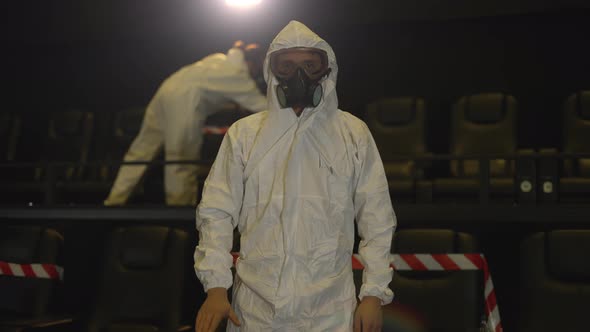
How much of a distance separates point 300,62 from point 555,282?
5.05 feet

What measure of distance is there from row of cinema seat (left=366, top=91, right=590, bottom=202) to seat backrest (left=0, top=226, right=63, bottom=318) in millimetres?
1697

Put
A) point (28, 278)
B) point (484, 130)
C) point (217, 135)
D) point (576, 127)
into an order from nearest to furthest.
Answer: point (28, 278) < point (576, 127) < point (484, 130) < point (217, 135)

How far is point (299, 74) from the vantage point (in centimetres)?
199

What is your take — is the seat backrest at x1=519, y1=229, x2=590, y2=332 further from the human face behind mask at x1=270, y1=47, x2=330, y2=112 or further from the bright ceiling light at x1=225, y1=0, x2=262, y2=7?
the bright ceiling light at x1=225, y1=0, x2=262, y2=7

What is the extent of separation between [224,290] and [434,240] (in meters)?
1.54

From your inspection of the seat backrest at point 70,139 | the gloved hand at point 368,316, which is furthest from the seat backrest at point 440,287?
the seat backrest at point 70,139

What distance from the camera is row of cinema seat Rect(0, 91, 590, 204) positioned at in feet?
12.3

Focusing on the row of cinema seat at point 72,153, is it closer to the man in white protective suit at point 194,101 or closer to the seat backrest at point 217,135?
the seat backrest at point 217,135

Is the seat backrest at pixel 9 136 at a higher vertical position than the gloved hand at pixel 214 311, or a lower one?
higher

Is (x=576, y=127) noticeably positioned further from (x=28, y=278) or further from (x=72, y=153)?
(x=72, y=153)

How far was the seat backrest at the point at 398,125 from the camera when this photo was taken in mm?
4316

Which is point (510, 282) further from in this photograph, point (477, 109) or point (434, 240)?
point (477, 109)

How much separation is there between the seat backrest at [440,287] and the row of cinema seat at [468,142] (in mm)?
561

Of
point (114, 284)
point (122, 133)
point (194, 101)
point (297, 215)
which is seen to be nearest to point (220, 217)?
point (297, 215)
